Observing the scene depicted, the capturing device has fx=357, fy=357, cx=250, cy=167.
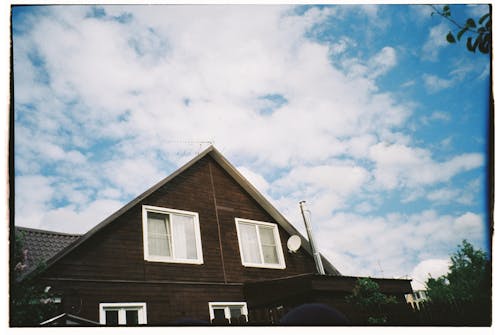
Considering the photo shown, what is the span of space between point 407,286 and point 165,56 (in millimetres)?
8051

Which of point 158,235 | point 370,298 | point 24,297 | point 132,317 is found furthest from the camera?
point 158,235

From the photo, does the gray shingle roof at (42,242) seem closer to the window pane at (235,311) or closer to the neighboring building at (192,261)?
the neighboring building at (192,261)

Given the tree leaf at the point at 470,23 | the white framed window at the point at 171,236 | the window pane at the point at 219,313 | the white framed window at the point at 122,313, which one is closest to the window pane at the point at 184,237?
the white framed window at the point at 171,236

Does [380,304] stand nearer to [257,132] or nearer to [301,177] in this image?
[301,177]

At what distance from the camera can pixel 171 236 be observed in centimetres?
879

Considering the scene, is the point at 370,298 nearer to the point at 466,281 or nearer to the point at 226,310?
the point at 466,281

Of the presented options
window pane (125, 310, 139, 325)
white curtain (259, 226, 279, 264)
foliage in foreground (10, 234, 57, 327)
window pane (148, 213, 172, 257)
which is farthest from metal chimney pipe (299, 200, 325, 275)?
foliage in foreground (10, 234, 57, 327)

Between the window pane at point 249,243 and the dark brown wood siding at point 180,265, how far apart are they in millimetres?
292

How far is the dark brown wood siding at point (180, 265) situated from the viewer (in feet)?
23.8

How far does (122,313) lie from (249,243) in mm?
4105

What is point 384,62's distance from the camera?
7.29 metres

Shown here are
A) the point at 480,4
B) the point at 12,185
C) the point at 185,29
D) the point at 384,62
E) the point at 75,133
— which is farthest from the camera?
the point at 75,133

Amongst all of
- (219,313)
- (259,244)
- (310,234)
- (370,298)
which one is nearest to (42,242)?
(219,313)

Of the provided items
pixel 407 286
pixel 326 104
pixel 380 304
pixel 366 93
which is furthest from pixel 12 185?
pixel 407 286
